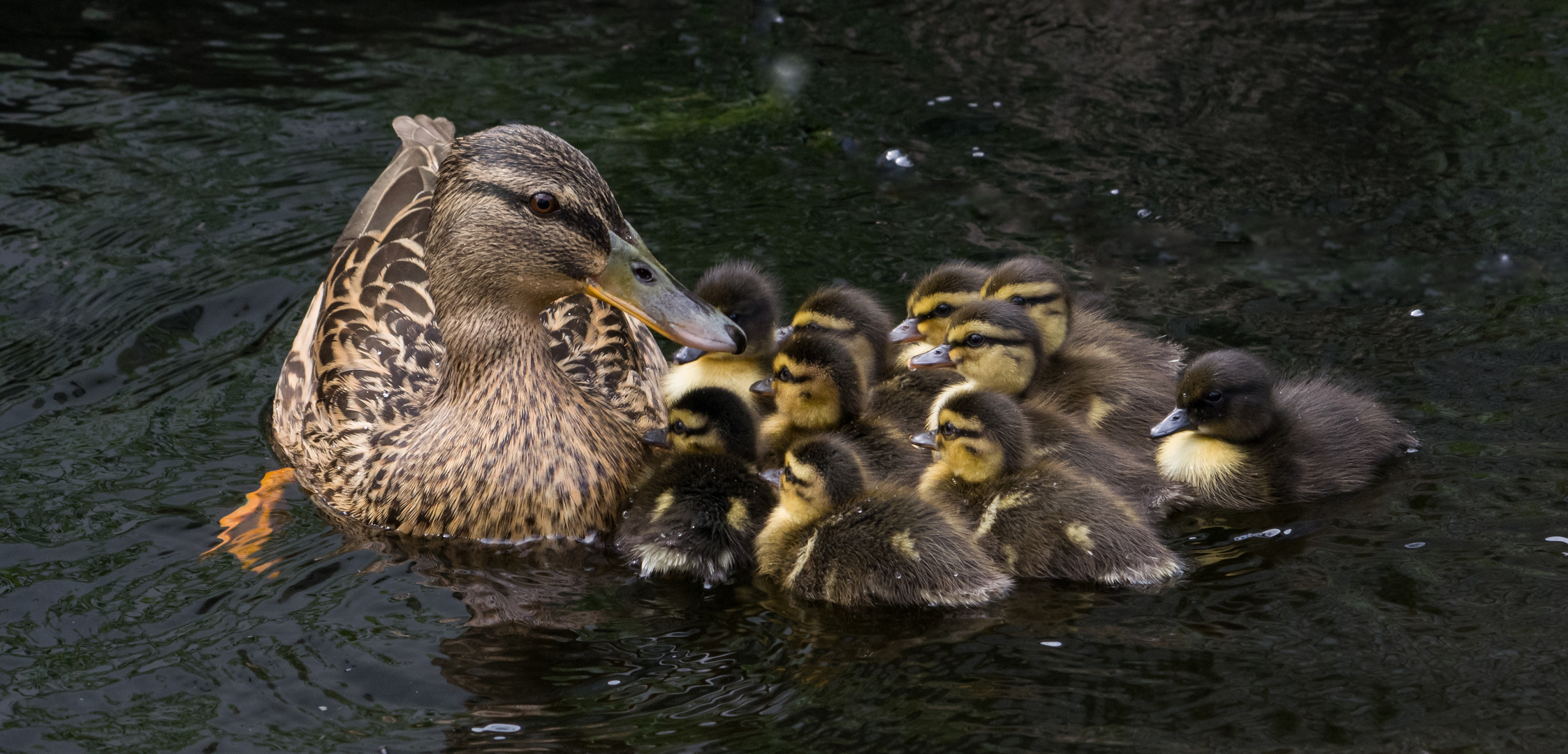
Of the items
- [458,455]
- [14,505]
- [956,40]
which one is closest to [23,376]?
[14,505]

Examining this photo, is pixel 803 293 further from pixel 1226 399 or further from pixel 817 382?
pixel 1226 399

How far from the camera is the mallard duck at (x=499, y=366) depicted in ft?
15.4

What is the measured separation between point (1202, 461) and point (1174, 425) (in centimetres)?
16

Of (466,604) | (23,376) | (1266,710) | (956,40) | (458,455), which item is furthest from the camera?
(956,40)

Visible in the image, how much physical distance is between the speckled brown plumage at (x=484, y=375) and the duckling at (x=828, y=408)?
0.51m

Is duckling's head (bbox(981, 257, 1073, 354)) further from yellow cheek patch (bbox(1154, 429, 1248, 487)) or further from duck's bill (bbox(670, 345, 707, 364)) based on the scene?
duck's bill (bbox(670, 345, 707, 364))

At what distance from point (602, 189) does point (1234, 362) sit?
6.89ft

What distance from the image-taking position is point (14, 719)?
396cm

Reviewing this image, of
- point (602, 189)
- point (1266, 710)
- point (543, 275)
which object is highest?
point (602, 189)

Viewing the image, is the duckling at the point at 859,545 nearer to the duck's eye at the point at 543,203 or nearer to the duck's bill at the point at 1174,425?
the duck's bill at the point at 1174,425

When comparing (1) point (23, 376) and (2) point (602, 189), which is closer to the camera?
(2) point (602, 189)

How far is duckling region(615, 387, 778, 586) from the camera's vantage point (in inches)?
182

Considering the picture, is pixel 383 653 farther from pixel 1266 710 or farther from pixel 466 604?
pixel 1266 710

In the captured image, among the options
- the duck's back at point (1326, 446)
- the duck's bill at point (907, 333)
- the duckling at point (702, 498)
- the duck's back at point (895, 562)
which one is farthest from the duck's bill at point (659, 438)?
the duck's back at point (1326, 446)
